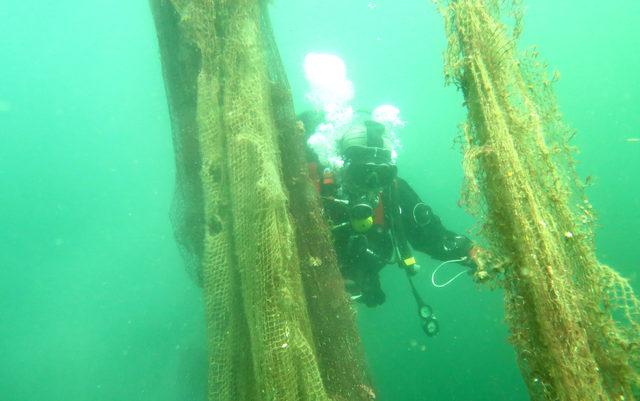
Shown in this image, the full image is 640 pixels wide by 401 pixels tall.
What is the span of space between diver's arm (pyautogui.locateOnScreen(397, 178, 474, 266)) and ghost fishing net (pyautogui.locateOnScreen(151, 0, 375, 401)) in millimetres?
2410

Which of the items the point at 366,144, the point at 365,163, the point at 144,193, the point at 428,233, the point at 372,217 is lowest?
Result: the point at 428,233

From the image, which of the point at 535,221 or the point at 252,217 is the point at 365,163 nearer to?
the point at 252,217

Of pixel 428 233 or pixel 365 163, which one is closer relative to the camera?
pixel 365 163

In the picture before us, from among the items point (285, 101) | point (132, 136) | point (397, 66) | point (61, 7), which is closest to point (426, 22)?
point (397, 66)

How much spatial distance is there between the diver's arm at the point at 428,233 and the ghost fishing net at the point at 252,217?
7.91 feet

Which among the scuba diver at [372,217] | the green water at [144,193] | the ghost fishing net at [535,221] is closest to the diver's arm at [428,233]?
the scuba diver at [372,217]

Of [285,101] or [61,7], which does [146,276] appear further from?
[285,101]

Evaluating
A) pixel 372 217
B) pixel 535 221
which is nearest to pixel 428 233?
pixel 372 217

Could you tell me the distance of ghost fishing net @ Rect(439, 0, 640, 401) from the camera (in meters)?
1.92

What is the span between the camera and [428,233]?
17.6ft

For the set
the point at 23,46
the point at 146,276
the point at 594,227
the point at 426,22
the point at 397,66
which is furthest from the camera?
the point at 397,66

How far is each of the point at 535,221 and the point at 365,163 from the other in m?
2.67

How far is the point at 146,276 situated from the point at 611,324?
54.8 metres

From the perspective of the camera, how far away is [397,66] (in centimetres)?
8400
